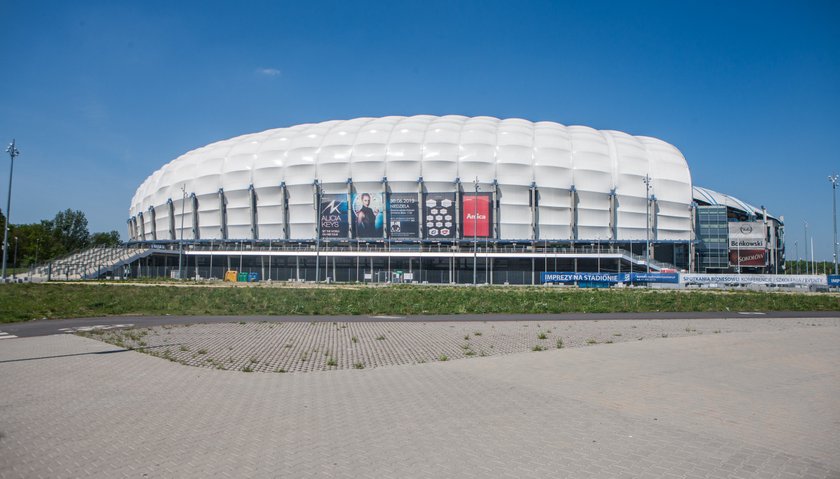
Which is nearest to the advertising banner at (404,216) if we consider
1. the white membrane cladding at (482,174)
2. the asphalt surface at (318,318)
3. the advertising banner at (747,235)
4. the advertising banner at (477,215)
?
the white membrane cladding at (482,174)

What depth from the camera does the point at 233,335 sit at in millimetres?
15344

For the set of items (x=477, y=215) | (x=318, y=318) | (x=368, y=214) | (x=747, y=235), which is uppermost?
(x=368, y=214)

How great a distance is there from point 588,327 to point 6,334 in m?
17.4

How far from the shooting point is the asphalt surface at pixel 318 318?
16.9 m

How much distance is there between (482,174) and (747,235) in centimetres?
3731

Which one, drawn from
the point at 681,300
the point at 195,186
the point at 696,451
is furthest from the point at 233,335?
the point at 195,186

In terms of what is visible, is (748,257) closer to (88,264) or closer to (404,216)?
(404,216)

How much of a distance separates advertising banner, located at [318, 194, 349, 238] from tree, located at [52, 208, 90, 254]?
307 ft

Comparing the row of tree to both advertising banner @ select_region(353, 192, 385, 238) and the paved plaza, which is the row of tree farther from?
the paved plaza

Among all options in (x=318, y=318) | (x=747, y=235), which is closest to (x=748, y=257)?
(x=747, y=235)

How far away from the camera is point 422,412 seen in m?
7.22

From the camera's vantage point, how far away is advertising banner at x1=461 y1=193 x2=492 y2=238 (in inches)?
2534

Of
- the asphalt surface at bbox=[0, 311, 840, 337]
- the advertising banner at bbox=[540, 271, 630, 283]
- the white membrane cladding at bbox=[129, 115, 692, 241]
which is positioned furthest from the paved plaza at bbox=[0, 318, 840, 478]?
the white membrane cladding at bbox=[129, 115, 692, 241]

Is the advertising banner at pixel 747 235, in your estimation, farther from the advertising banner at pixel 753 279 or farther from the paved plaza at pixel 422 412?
the paved plaza at pixel 422 412
